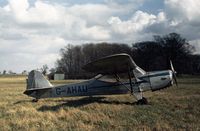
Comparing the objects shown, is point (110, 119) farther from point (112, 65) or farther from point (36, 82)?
point (36, 82)

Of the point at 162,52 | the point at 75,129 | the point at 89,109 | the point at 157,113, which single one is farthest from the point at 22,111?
the point at 162,52

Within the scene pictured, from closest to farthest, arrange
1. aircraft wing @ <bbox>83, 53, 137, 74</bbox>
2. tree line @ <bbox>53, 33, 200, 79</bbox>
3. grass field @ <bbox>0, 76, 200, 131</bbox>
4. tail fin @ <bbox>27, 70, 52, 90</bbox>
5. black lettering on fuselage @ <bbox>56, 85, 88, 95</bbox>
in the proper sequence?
grass field @ <bbox>0, 76, 200, 131</bbox> < aircraft wing @ <bbox>83, 53, 137, 74</bbox> < black lettering on fuselage @ <bbox>56, 85, 88, 95</bbox> < tail fin @ <bbox>27, 70, 52, 90</bbox> < tree line @ <bbox>53, 33, 200, 79</bbox>

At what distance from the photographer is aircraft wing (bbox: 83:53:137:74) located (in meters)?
Answer: 14.4

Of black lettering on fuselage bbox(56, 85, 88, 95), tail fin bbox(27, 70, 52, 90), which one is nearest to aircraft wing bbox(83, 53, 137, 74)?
black lettering on fuselage bbox(56, 85, 88, 95)

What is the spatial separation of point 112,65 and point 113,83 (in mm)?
1409

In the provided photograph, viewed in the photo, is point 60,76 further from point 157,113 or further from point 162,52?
point 157,113

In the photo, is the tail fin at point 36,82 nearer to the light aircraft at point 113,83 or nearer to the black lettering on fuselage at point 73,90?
the light aircraft at point 113,83

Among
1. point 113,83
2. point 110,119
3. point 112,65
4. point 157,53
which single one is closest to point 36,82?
point 113,83

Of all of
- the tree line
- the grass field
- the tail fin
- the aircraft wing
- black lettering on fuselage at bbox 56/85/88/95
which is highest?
the tree line

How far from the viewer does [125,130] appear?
906 centimetres

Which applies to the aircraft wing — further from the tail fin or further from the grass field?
the tail fin

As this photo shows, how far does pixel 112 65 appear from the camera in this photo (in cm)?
1559

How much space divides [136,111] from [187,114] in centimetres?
196

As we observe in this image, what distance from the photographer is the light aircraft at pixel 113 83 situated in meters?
15.8
